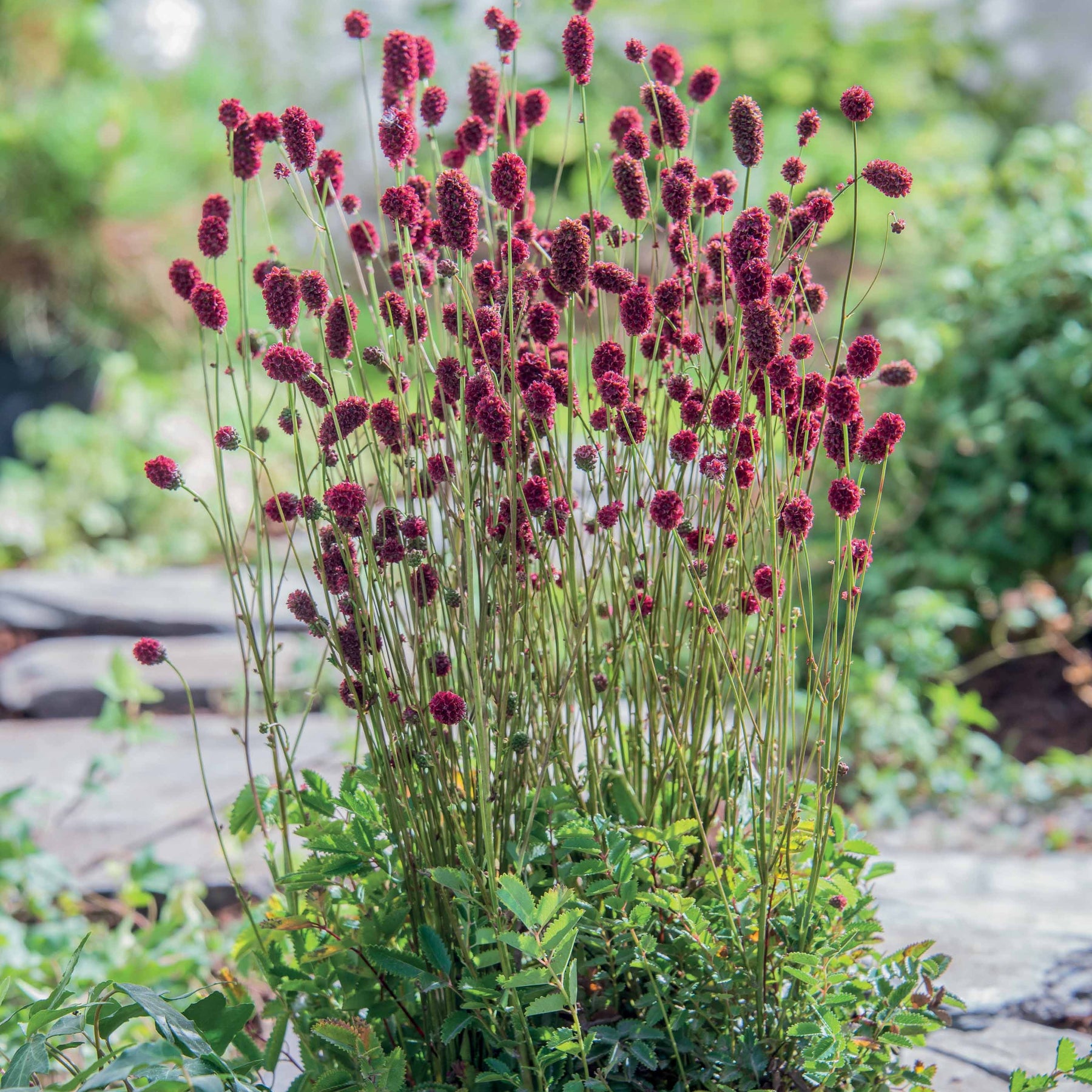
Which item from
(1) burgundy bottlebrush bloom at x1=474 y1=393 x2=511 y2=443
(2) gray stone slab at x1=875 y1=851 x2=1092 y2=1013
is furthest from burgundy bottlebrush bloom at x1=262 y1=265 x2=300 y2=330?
(2) gray stone slab at x1=875 y1=851 x2=1092 y2=1013

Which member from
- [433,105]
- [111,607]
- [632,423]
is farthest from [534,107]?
[111,607]

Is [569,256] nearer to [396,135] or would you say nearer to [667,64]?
[396,135]

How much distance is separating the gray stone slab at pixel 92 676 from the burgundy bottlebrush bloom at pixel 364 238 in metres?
2.40

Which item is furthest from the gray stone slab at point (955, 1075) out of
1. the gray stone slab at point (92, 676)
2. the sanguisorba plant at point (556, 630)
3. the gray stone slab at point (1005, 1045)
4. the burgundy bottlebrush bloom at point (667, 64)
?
the gray stone slab at point (92, 676)

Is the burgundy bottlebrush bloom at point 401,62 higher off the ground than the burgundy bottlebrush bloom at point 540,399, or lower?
higher

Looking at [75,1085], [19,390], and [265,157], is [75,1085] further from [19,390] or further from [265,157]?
[265,157]

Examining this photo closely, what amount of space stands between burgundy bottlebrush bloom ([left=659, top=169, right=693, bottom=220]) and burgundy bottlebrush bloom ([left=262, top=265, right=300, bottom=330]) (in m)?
0.40

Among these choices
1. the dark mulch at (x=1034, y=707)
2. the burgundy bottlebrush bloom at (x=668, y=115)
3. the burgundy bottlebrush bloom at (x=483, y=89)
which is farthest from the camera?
the dark mulch at (x=1034, y=707)

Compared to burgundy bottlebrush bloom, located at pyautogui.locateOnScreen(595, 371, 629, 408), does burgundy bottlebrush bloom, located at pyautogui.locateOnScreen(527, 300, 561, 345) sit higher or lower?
higher

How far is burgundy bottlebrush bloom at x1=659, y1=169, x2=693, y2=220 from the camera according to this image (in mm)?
1125

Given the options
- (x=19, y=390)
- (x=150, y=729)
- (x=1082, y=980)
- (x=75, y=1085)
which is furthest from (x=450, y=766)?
(x=19, y=390)

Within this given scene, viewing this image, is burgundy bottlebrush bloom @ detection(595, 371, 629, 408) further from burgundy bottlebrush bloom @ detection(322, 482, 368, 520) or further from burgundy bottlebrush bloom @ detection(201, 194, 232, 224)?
burgundy bottlebrush bloom @ detection(201, 194, 232, 224)

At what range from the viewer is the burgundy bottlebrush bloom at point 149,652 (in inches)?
50.8

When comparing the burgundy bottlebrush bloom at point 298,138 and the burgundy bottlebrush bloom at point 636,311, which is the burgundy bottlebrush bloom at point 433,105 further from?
the burgundy bottlebrush bloom at point 636,311
